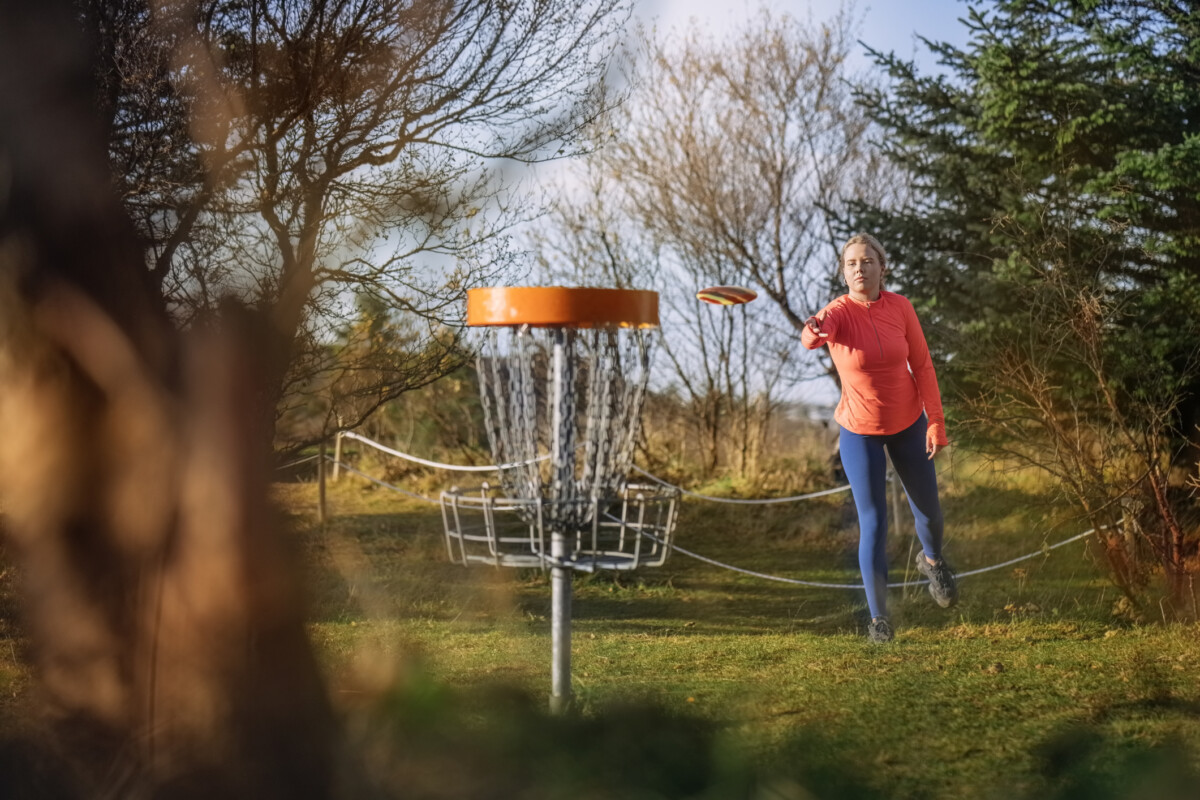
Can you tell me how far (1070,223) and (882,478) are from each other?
4.45 metres

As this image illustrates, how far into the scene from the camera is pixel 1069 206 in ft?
25.4

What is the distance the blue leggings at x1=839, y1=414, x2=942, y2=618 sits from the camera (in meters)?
4.00

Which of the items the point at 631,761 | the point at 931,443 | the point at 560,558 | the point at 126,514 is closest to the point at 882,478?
the point at 931,443

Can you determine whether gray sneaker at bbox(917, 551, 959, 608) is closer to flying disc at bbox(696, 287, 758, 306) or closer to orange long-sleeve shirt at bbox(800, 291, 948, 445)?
orange long-sleeve shirt at bbox(800, 291, 948, 445)

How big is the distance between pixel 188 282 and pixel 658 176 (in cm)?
771

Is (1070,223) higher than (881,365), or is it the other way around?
(1070,223)

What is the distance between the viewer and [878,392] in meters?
3.97

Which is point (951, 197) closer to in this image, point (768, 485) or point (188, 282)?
point (768, 485)

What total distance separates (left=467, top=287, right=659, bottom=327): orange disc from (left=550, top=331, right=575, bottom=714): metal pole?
12 centimetres

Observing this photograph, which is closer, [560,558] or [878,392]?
[560,558]

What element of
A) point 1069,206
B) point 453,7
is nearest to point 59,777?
point 453,7

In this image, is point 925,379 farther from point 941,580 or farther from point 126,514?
point 126,514

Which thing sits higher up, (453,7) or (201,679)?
(453,7)

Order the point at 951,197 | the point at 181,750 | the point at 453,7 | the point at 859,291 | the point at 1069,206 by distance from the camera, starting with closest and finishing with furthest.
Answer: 1. the point at 181,750
2. the point at 859,291
3. the point at 453,7
4. the point at 1069,206
5. the point at 951,197
